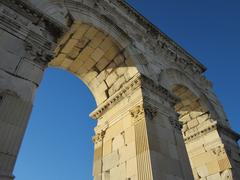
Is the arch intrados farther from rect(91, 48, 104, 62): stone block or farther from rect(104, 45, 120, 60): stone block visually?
rect(91, 48, 104, 62): stone block

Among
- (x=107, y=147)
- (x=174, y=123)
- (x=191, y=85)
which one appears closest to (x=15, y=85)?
(x=107, y=147)

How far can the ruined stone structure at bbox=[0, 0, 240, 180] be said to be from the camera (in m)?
4.85

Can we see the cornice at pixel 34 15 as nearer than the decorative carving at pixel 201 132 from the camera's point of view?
Yes

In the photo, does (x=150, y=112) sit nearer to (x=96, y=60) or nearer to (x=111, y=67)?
(x=111, y=67)

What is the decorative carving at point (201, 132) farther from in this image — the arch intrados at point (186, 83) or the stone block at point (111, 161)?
the stone block at point (111, 161)

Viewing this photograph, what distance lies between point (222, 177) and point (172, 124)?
3.24m

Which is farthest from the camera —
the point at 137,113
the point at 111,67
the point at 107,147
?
the point at 111,67

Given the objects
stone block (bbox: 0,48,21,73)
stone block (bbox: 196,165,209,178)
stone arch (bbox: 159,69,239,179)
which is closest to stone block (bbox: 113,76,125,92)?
stone arch (bbox: 159,69,239,179)

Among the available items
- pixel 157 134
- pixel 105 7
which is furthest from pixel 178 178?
pixel 105 7

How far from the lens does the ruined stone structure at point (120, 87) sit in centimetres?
485

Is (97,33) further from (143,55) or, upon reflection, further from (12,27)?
(12,27)

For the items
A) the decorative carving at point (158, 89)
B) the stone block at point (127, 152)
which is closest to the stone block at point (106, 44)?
the decorative carving at point (158, 89)

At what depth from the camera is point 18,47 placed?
509 cm

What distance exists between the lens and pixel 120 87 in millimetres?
8750
